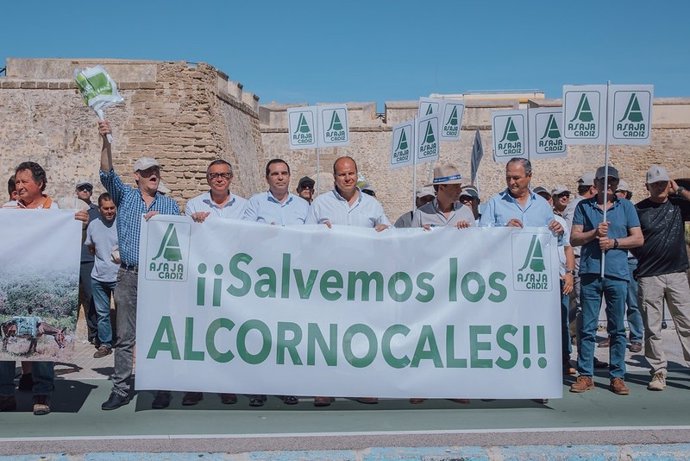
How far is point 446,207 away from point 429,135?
3.79 m

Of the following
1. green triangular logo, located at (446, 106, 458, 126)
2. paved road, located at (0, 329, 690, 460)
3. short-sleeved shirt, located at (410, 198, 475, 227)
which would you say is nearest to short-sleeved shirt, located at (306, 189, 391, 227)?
short-sleeved shirt, located at (410, 198, 475, 227)

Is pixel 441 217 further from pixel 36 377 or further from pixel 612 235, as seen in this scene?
pixel 36 377

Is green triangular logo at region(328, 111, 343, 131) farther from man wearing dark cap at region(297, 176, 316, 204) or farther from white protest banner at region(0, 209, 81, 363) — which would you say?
white protest banner at region(0, 209, 81, 363)

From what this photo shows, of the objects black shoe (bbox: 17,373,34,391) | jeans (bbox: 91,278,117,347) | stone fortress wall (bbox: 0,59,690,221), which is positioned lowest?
black shoe (bbox: 17,373,34,391)

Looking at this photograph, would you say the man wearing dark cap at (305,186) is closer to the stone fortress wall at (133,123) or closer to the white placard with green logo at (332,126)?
the white placard with green logo at (332,126)

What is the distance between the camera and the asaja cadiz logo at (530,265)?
578 centimetres

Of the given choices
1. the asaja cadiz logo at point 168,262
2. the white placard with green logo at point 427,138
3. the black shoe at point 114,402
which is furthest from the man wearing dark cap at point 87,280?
the white placard with green logo at point 427,138

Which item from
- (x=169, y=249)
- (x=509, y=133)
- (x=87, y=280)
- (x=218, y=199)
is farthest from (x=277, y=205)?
(x=509, y=133)

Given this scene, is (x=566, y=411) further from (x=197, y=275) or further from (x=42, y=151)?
(x=42, y=151)

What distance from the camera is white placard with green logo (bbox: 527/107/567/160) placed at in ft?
35.1

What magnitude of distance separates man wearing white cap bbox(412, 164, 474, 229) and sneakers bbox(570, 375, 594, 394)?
5.40 ft

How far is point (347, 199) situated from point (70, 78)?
1638 cm

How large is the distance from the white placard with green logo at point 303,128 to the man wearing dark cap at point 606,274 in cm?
540

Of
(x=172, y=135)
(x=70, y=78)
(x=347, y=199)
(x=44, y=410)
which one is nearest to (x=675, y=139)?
(x=172, y=135)
